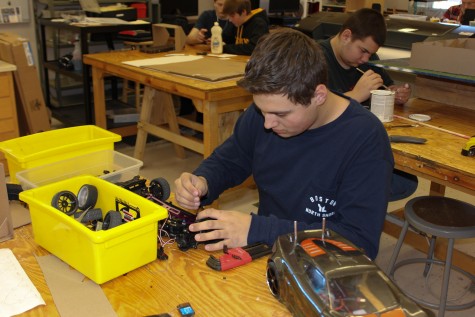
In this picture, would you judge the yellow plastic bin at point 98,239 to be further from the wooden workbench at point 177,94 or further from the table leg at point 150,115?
the table leg at point 150,115

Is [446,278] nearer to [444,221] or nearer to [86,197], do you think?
[444,221]

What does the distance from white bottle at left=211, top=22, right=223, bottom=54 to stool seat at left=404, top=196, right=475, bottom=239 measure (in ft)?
6.39

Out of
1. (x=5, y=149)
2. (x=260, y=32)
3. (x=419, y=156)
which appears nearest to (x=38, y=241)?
(x=5, y=149)

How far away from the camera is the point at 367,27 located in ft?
7.45

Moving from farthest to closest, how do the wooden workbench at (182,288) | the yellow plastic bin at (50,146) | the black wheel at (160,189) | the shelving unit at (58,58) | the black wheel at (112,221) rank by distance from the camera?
the shelving unit at (58,58) < the yellow plastic bin at (50,146) < the black wheel at (160,189) < the black wheel at (112,221) < the wooden workbench at (182,288)

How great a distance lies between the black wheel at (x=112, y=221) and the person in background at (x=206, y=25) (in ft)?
9.53

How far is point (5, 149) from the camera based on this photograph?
57.6 inches

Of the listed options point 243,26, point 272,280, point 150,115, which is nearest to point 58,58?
point 150,115

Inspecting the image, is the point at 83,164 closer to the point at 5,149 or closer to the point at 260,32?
the point at 5,149

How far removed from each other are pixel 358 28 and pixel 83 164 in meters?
1.44

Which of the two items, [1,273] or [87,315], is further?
[1,273]

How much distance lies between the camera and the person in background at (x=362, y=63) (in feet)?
6.98

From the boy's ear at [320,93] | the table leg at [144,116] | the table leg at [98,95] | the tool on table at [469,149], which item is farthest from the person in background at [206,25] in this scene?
the boy's ear at [320,93]

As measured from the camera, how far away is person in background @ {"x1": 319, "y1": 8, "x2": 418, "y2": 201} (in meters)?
2.13
